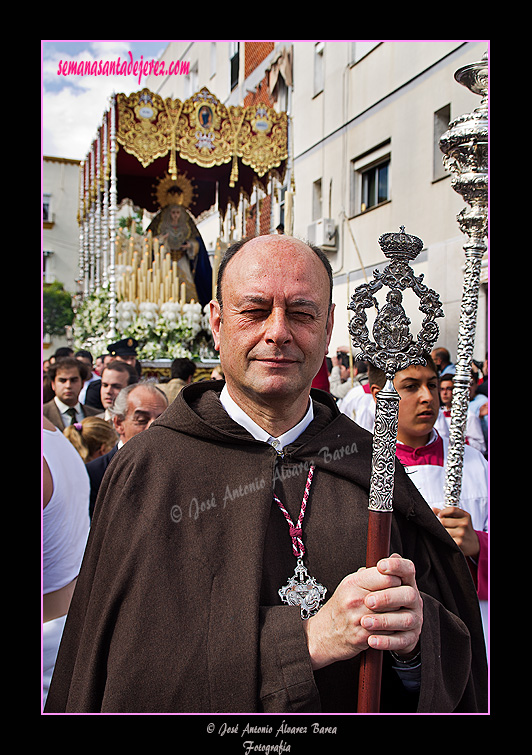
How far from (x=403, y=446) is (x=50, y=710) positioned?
1849mm

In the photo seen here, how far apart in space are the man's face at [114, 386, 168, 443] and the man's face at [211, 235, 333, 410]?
1957 millimetres

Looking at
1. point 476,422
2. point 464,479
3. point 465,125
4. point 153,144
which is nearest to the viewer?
point 465,125

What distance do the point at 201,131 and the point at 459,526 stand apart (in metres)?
9.20

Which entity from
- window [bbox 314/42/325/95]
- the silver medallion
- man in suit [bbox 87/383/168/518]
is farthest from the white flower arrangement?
the silver medallion

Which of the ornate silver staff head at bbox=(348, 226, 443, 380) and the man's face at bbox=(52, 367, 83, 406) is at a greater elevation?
the ornate silver staff head at bbox=(348, 226, 443, 380)

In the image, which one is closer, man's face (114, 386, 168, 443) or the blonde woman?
man's face (114, 386, 168, 443)

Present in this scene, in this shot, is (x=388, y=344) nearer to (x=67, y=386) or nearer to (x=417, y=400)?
(x=417, y=400)

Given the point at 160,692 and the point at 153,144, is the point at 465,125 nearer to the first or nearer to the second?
the point at 160,692

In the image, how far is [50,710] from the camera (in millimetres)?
1786

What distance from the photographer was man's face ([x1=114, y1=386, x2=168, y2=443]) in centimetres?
362

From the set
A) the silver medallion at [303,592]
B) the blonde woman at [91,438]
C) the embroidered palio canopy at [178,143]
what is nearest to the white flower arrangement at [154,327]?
the embroidered palio canopy at [178,143]

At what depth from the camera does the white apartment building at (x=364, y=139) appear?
362 inches

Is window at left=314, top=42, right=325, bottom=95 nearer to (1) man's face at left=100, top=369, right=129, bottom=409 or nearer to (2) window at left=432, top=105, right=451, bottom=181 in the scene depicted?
(2) window at left=432, top=105, right=451, bottom=181
